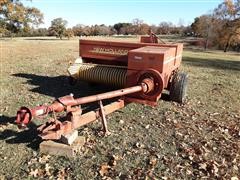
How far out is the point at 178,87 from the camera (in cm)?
777

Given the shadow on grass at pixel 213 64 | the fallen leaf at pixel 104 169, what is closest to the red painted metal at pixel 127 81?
the fallen leaf at pixel 104 169

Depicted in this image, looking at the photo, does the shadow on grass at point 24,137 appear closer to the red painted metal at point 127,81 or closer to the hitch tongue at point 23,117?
the red painted metal at point 127,81

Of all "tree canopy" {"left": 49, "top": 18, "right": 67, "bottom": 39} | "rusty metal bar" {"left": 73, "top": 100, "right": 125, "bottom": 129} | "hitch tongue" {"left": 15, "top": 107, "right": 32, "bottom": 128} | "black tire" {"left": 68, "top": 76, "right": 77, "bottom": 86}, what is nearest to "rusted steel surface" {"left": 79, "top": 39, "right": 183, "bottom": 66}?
"black tire" {"left": 68, "top": 76, "right": 77, "bottom": 86}

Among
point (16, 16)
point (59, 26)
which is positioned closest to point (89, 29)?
point (59, 26)

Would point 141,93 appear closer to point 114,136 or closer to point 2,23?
point 114,136

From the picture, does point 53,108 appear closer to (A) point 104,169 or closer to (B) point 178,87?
(A) point 104,169

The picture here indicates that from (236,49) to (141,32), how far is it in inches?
911

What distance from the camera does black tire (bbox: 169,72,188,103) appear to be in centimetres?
776

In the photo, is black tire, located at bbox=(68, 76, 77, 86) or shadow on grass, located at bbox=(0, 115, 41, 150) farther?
black tire, located at bbox=(68, 76, 77, 86)

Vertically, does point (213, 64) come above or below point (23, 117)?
below

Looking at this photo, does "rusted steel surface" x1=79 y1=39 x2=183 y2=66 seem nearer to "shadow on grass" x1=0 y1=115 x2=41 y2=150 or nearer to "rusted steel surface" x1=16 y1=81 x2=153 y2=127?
"rusted steel surface" x1=16 y1=81 x2=153 y2=127

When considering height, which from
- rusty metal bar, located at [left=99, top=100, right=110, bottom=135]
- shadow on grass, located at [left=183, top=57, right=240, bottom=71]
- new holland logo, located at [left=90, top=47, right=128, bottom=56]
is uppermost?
new holland logo, located at [left=90, top=47, right=128, bottom=56]

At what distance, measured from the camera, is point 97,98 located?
512 cm

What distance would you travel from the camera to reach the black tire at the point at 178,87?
776 cm
